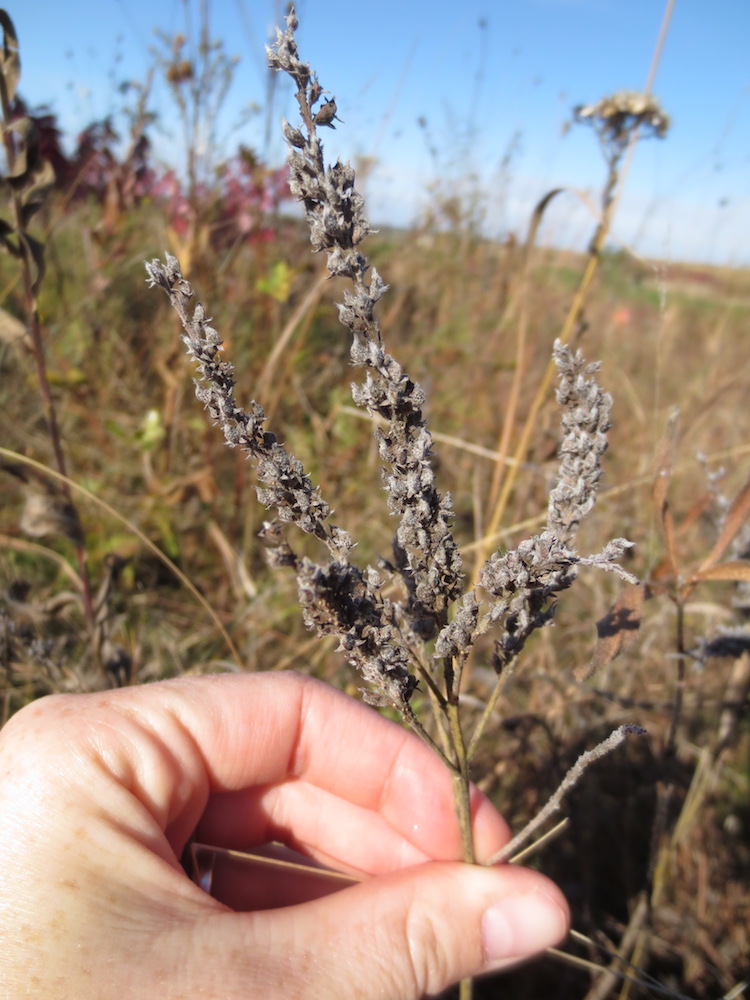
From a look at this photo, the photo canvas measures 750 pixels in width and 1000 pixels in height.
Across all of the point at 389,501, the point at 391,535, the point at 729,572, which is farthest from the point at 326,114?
the point at 391,535

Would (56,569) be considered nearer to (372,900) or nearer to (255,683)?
(255,683)

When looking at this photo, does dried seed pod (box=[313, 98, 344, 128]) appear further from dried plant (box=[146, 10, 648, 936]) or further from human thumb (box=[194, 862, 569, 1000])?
human thumb (box=[194, 862, 569, 1000])

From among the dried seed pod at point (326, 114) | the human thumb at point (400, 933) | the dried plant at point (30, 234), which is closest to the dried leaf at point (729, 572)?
the human thumb at point (400, 933)

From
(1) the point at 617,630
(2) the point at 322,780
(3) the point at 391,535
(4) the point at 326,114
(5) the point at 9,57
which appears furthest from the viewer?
(3) the point at 391,535

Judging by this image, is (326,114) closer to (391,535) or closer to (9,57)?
(9,57)

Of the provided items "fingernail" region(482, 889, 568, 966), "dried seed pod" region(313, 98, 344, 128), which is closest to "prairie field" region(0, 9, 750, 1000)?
"fingernail" region(482, 889, 568, 966)
